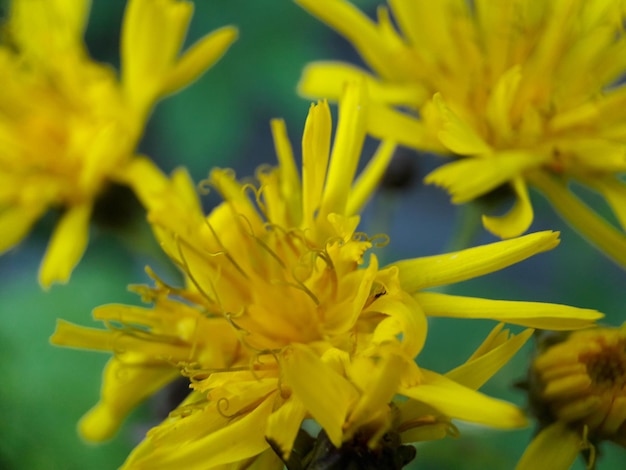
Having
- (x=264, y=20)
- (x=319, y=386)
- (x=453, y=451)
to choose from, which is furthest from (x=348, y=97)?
(x=264, y=20)

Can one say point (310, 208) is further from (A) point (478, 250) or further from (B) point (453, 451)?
(B) point (453, 451)

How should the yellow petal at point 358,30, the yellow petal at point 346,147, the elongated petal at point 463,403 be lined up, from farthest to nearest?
the yellow petal at point 358,30 < the yellow petal at point 346,147 < the elongated petal at point 463,403

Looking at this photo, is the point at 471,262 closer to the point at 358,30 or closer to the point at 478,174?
the point at 478,174

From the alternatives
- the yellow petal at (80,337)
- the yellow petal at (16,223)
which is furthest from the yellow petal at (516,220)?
the yellow petal at (16,223)

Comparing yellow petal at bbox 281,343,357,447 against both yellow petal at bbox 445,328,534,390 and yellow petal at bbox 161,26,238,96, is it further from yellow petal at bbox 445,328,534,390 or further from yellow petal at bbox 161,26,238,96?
yellow petal at bbox 161,26,238,96

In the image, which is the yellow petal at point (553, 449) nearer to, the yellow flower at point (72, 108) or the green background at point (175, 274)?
the green background at point (175, 274)

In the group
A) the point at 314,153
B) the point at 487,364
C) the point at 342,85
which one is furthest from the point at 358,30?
the point at 487,364

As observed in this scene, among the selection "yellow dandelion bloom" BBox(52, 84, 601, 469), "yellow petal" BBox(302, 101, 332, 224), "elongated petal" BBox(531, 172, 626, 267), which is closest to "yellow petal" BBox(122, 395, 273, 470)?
"yellow dandelion bloom" BBox(52, 84, 601, 469)
